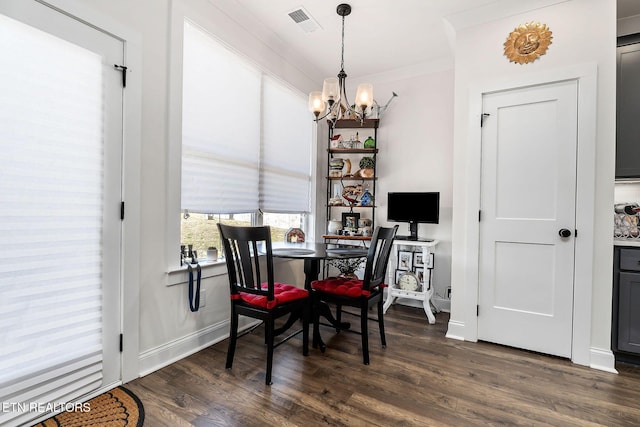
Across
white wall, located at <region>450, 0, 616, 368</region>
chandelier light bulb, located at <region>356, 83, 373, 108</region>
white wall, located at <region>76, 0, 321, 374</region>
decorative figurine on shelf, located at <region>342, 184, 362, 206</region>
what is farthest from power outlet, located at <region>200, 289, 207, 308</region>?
white wall, located at <region>450, 0, 616, 368</region>

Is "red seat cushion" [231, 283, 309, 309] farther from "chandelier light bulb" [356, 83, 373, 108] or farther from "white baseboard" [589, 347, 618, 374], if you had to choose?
"white baseboard" [589, 347, 618, 374]

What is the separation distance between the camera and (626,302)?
7.52 ft

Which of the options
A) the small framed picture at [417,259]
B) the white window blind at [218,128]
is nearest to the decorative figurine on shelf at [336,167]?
the white window blind at [218,128]

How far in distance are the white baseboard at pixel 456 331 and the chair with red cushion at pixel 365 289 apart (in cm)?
67

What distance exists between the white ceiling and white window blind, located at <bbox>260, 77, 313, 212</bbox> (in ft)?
1.51

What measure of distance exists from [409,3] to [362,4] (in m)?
0.40

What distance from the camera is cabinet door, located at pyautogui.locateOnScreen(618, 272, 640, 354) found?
2256 mm

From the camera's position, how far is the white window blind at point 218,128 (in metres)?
2.37

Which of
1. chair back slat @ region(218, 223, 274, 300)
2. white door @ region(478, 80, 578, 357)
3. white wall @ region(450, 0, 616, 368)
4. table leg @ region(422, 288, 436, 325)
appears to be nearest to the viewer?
chair back slat @ region(218, 223, 274, 300)

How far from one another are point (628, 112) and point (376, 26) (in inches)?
87.6

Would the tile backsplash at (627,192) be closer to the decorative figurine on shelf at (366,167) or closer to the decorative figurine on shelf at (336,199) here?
the decorative figurine on shelf at (366,167)

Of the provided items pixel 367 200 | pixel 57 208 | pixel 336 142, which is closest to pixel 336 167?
pixel 336 142

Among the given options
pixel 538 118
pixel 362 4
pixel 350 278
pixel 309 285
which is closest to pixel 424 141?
pixel 538 118

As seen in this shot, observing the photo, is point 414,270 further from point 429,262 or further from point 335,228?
point 335,228
